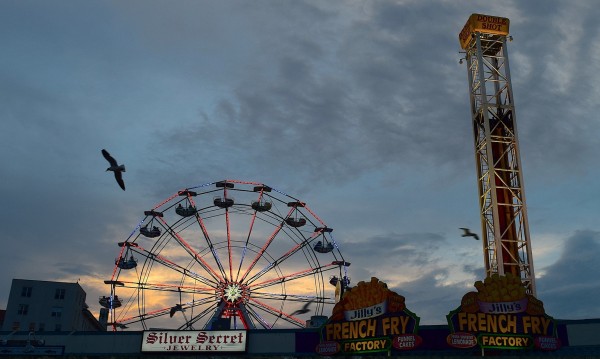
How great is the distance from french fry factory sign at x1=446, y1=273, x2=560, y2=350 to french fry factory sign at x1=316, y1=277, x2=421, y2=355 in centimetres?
332

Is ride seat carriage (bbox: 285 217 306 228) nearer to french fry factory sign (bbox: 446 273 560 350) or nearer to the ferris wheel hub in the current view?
the ferris wheel hub

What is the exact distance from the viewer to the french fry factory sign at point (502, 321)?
41.0 meters

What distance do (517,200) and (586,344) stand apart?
1941cm

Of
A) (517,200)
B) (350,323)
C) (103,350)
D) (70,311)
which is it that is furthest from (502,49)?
(70,311)

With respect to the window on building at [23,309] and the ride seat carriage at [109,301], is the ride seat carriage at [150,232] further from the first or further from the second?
the window on building at [23,309]

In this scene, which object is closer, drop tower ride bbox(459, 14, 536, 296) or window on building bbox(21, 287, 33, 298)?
drop tower ride bbox(459, 14, 536, 296)

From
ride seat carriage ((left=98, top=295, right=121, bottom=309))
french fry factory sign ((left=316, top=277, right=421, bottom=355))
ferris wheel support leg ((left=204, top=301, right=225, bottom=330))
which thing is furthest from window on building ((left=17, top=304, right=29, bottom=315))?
french fry factory sign ((left=316, top=277, right=421, bottom=355))

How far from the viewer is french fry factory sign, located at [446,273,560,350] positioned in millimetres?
41031

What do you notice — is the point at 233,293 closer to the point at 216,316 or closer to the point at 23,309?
the point at 216,316

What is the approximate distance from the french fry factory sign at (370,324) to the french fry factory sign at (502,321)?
3.32m

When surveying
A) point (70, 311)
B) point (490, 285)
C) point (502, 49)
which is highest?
point (502, 49)

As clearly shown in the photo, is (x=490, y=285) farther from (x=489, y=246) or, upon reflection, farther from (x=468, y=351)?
(x=489, y=246)

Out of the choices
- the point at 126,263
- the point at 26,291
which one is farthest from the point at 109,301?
the point at 26,291

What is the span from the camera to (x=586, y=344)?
44.8 metres
